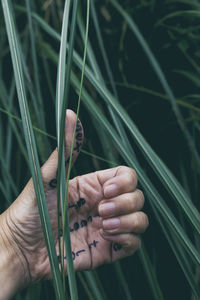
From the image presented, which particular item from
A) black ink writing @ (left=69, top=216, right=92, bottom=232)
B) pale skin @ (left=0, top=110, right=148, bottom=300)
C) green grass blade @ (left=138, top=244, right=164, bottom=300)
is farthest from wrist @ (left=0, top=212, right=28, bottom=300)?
green grass blade @ (left=138, top=244, right=164, bottom=300)

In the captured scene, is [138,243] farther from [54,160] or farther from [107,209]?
[54,160]

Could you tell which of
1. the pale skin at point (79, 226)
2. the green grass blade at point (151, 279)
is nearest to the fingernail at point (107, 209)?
the pale skin at point (79, 226)

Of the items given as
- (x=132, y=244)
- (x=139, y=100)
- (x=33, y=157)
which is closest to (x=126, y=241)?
(x=132, y=244)

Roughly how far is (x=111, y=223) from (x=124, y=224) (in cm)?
2

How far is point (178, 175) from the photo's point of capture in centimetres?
86

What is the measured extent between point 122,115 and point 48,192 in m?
0.18

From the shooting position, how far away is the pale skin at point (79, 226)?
0.58 metres

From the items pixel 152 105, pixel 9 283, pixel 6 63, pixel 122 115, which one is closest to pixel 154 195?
pixel 122 115

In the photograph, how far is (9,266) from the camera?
63 cm

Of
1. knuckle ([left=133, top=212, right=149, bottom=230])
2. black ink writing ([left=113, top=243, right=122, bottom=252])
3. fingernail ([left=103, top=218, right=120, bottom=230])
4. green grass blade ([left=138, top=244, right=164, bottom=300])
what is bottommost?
green grass blade ([left=138, top=244, right=164, bottom=300])

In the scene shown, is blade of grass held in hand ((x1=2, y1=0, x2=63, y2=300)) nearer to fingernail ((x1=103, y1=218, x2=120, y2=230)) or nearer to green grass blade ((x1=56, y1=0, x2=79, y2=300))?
green grass blade ((x1=56, y1=0, x2=79, y2=300))

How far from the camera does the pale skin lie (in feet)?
1.90

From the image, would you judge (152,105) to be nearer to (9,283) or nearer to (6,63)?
(6,63)

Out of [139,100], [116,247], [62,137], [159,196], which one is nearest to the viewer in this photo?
[62,137]
